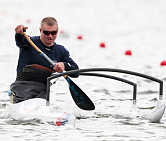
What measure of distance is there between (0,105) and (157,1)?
70.5 feet

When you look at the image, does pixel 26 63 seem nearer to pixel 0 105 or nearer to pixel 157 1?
pixel 0 105

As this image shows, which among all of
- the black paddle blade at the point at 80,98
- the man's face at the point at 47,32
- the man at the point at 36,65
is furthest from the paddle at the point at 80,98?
the man's face at the point at 47,32

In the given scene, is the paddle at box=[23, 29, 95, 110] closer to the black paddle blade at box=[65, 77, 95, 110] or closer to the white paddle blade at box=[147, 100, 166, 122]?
the black paddle blade at box=[65, 77, 95, 110]

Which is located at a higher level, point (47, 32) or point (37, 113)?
point (47, 32)

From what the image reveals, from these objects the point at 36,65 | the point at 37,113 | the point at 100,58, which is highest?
the point at 100,58

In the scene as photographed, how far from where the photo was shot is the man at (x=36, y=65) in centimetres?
663

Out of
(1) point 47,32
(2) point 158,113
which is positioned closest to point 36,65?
(1) point 47,32

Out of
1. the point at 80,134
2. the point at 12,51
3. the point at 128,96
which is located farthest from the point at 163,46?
the point at 80,134

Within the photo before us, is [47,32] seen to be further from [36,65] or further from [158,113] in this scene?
[158,113]

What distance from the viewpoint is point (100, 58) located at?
13.1 m

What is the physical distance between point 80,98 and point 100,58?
Result: 6.21m

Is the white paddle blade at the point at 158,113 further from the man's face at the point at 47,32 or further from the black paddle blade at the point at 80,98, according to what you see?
the man's face at the point at 47,32

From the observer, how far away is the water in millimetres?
5770

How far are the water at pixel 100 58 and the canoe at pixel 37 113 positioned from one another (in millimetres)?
96
